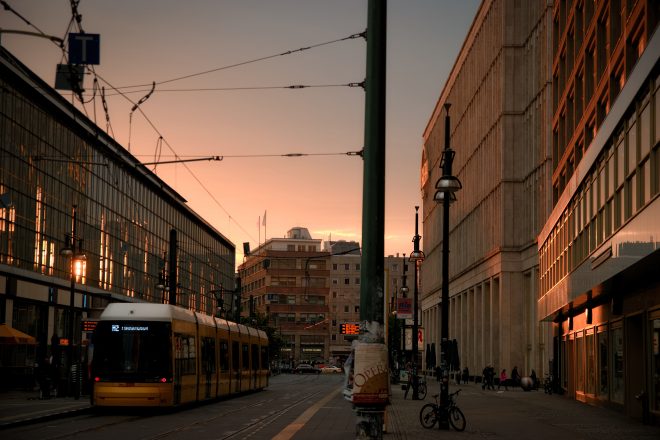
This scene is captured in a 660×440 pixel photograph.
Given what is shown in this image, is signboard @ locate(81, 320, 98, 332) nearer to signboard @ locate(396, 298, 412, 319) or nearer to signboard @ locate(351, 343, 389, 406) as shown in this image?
signboard @ locate(396, 298, 412, 319)

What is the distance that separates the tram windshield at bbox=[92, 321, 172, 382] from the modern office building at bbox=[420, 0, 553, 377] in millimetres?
38590

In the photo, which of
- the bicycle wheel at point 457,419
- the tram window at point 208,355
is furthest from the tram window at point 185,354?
the bicycle wheel at point 457,419

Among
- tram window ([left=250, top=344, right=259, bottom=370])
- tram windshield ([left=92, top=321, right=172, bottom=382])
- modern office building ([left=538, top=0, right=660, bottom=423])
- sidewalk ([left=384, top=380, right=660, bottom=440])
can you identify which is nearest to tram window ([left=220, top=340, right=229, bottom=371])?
sidewalk ([left=384, top=380, right=660, bottom=440])

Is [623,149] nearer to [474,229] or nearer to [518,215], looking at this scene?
[518,215]

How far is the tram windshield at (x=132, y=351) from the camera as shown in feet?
97.9

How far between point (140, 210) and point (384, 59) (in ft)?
250

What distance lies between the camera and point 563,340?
53875mm

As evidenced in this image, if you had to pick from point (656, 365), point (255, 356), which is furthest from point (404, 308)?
point (656, 365)

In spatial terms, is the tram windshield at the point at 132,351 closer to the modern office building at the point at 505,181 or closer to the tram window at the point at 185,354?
the tram window at the point at 185,354

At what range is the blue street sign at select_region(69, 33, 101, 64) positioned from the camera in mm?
20281

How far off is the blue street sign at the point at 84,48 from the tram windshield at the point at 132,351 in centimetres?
1176

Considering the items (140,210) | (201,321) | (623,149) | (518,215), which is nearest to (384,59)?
(623,149)

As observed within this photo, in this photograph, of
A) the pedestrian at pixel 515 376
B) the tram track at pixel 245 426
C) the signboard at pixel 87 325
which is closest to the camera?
the tram track at pixel 245 426

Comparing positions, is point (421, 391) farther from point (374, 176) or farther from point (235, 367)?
point (374, 176)
